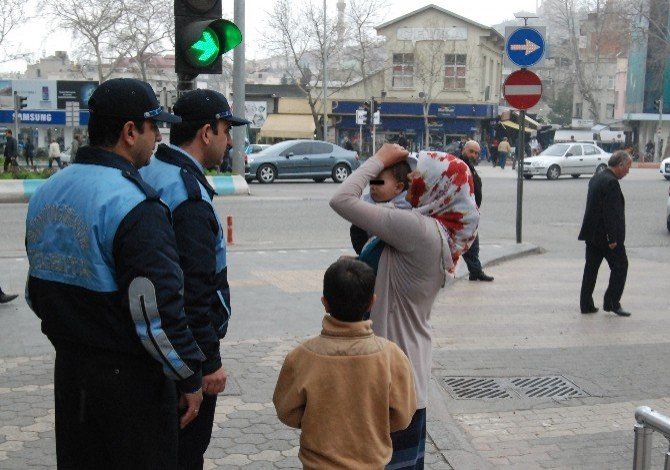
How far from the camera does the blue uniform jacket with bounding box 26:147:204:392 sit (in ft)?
9.40

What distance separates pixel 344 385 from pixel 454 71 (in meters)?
57.3

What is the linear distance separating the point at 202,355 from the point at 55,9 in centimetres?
4870

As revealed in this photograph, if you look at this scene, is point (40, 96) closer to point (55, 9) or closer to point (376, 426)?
point (55, 9)

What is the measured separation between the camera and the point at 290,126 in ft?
198

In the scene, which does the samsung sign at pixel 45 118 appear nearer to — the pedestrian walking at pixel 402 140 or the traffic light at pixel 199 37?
the pedestrian walking at pixel 402 140

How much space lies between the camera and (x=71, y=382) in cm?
300

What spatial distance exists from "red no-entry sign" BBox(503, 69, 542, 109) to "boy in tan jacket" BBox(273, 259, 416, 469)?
10751 mm

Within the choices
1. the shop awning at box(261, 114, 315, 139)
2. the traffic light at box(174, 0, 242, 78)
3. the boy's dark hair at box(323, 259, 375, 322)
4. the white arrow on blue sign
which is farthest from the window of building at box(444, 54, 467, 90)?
the boy's dark hair at box(323, 259, 375, 322)

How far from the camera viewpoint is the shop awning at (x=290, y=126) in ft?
196

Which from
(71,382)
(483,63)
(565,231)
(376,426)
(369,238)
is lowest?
(565,231)

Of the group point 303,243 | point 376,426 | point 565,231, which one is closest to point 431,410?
point 376,426

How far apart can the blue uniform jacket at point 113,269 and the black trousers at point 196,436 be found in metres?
0.54

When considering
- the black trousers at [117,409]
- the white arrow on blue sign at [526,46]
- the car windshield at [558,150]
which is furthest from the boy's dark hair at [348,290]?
the car windshield at [558,150]

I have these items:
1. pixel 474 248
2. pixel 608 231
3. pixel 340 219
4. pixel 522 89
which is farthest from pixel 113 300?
pixel 340 219
